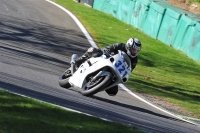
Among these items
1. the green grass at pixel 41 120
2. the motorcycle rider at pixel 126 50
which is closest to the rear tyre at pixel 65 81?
the motorcycle rider at pixel 126 50

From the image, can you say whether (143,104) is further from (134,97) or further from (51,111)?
(51,111)

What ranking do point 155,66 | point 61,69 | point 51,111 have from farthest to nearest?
point 155,66 < point 61,69 < point 51,111

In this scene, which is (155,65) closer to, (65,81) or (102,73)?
(65,81)

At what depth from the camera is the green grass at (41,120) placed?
24.0 ft

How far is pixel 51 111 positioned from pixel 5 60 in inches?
240

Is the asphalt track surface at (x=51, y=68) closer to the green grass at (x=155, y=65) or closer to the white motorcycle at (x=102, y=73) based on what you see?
the white motorcycle at (x=102, y=73)

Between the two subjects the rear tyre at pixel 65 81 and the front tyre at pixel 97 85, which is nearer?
the front tyre at pixel 97 85

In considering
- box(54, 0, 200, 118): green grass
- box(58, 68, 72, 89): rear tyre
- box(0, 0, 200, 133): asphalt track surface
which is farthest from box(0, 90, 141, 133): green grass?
box(54, 0, 200, 118): green grass

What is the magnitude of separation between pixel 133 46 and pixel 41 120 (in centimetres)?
453

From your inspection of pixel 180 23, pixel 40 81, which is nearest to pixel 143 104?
pixel 40 81

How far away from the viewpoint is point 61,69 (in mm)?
15852

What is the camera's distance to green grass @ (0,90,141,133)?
731 cm

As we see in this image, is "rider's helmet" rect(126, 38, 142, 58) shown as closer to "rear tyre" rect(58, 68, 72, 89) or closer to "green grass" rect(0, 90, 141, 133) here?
"rear tyre" rect(58, 68, 72, 89)

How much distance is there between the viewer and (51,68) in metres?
15.5
